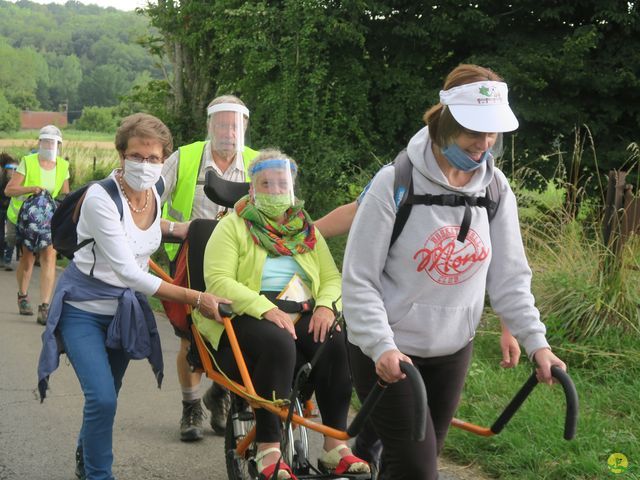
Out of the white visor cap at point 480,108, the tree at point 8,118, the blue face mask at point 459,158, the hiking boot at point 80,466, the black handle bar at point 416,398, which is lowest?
the tree at point 8,118

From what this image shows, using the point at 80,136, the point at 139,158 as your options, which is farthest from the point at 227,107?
the point at 80,136

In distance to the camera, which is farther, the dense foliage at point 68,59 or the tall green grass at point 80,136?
the dense foliage at point 68,59

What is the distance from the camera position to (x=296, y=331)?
15.7ft

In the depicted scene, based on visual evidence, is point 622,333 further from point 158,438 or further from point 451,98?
point 451,98

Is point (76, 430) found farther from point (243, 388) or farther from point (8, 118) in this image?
point (8, 118)

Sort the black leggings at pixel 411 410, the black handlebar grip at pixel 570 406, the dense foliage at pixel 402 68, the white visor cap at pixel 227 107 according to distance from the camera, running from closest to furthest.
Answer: the black handlebar grip at pixel 570 406 < the black leggings at pixel 411 410 < the white visor cap at pixel 227 107 < the dense foliage at pixel 402 68

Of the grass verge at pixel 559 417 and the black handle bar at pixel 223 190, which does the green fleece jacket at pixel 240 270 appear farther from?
the grass verge at pixel 559 417

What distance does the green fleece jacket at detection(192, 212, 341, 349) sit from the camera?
4.69m

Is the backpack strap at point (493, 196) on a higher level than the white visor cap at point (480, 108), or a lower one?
lower

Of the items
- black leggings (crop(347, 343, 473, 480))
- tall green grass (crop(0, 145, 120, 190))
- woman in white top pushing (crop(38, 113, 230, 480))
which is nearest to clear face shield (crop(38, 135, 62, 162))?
woman in white top pushing (crop(38, 113, 230, 480))

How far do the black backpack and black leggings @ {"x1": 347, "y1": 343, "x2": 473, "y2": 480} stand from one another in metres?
1.64

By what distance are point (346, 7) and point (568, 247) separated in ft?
18.1

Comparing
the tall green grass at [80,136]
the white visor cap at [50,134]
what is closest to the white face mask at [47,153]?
the white visor cap at [50,134]

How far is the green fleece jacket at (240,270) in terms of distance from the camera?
15.4 feet
